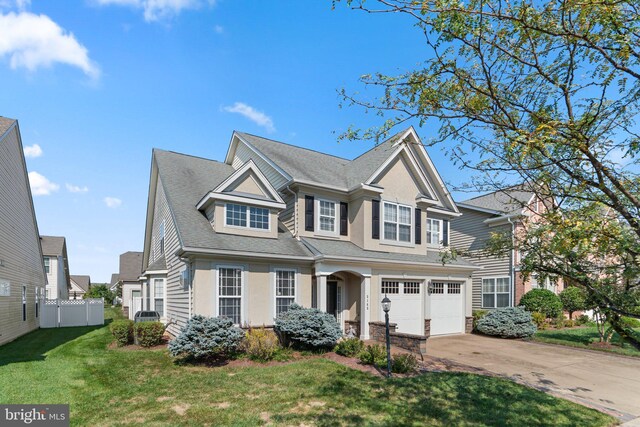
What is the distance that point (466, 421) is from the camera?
6.22 meters

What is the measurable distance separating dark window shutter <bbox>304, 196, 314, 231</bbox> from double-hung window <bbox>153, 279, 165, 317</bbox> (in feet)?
22.9

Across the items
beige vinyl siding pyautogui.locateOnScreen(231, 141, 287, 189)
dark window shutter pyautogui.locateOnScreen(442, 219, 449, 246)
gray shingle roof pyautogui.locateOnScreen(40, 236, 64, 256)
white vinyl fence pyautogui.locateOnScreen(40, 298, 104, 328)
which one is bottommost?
white vinyl fence pyautogui.locateOnScreen(40, 298, 104, 328)

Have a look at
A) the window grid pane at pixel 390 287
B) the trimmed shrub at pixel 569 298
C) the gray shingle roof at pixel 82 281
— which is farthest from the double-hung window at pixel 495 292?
the gray shingle roof at pixel 82 281

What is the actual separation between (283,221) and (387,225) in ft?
15.2

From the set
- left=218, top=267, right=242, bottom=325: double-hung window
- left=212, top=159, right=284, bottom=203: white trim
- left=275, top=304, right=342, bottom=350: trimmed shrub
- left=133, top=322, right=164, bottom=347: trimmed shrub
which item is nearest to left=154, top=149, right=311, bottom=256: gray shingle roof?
left=218, top=267, right=242, bottom=325: double-hung window

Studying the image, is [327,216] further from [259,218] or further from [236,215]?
[236,215]

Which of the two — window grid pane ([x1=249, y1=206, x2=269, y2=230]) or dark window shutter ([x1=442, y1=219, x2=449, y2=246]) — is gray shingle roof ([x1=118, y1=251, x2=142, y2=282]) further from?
dark window shutter ([x1=442, y1=219, x2=449, y2=246])

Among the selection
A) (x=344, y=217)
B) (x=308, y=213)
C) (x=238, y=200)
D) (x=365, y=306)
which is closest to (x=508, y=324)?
(x=365, y=306)

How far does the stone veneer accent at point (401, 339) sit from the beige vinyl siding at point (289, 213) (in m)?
4.87

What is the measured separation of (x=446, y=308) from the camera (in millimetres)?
17062

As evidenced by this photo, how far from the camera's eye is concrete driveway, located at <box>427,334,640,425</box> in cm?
808

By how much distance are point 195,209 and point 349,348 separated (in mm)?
7617

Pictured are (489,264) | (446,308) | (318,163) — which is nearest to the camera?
(446,308)

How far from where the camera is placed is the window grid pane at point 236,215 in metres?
13.3
